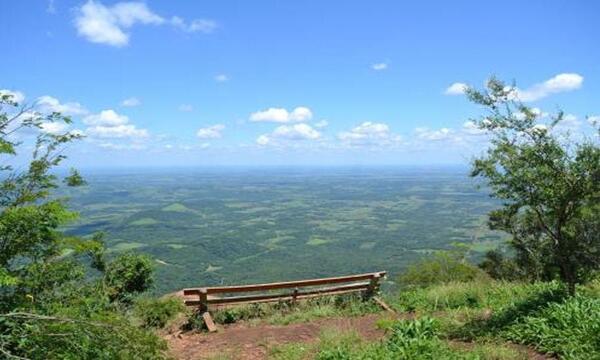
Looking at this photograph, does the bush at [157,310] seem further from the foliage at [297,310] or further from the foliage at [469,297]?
the foliage at [469,297]

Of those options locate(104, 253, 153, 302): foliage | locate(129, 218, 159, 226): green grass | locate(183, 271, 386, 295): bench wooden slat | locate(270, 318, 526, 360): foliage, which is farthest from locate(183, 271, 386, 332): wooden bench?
locate(129, 218, 159, 226): green grass

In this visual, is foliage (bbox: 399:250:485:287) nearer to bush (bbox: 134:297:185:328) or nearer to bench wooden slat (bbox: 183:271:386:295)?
bench wooden slat (bbox: 183:271:386:295)

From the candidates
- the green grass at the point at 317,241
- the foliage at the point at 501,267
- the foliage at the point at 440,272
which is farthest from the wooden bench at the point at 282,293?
the green grass at the point at 317,241

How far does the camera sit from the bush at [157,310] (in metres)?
13.8

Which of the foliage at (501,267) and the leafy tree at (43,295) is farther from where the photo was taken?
the foliage at (501,267)

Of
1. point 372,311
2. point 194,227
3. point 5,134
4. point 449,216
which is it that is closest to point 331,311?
point 372,311

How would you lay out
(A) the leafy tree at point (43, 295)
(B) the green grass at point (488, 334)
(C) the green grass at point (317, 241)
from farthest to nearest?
(C) the green grass at point (317, 241) < (B) the green grass at point (488, 334) < (A) the leafy tree at point (43, 295)

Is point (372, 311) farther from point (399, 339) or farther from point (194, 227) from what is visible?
point (194, 227)

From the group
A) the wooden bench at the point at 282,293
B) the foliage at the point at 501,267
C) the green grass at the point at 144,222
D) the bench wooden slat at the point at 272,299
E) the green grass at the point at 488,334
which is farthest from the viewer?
the green grass at the point at 144,222

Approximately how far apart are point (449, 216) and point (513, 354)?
18775 centimetres

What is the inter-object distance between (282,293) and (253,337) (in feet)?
10.9

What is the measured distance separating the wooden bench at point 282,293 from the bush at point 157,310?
0.49 m

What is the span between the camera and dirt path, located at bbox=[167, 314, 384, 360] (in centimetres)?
1047

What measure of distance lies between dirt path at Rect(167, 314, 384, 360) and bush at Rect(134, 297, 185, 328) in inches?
62.0
